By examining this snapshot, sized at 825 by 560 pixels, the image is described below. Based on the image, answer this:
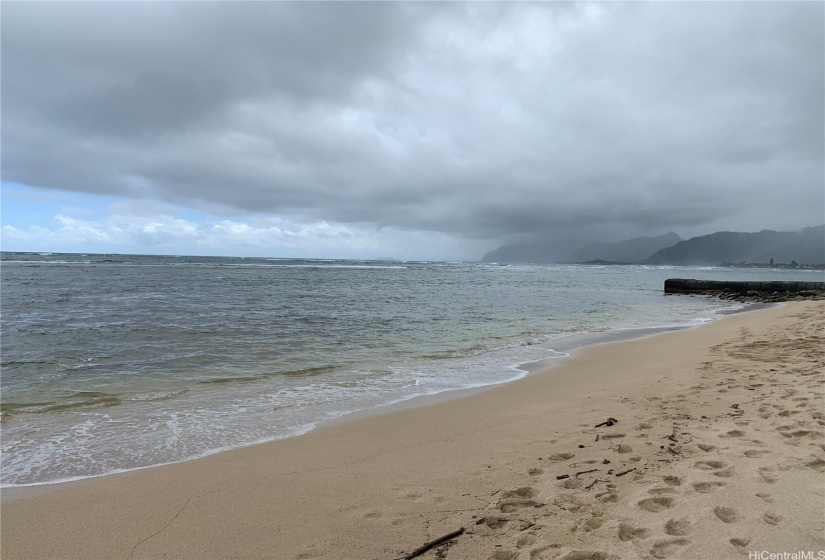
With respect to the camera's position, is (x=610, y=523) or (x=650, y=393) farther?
(x=650, y=393)

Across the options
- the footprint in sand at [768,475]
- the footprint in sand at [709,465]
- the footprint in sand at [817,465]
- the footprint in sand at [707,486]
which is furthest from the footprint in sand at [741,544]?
the footprint in sand at [817,465]

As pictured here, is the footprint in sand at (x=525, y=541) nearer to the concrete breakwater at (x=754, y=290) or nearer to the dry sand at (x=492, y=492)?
the dry sand at (x=492, y=492)

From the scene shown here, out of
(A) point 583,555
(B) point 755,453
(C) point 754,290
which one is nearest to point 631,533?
(A) point 583,555

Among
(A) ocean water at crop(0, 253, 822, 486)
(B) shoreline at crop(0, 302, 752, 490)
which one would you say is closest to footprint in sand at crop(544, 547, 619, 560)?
(B) shoreline at crop(0, 302, 752, 490)

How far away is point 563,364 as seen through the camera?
9.99m

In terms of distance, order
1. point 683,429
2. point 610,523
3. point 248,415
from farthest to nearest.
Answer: point 248,415, point 683,429, point 610,523

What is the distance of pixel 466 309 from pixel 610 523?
60.6 feet

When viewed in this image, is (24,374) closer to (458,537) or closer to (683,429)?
(458,537)

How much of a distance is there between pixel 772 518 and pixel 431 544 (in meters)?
2.26

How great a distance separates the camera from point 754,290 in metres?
33.6

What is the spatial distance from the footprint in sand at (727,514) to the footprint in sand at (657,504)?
27 cm

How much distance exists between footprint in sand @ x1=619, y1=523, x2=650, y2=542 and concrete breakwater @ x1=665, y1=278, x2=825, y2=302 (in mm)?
35716

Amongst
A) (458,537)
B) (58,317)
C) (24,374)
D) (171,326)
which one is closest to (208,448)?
(458,537)

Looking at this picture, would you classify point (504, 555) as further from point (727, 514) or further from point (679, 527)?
point (727, 514)
